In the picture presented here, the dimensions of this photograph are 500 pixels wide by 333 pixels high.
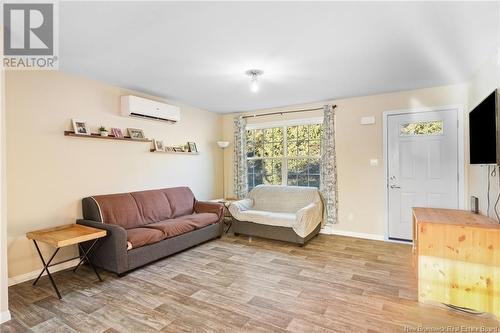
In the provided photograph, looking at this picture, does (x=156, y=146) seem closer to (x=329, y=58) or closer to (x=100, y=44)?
(x=100, y=44)

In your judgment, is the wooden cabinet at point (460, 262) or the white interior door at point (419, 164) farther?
the white interior door at point (419, 164)

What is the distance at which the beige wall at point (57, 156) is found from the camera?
9.06 ft

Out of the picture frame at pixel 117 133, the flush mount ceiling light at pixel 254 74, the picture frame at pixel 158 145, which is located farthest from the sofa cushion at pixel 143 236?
the flush mount ceiling light at pixel 254 74

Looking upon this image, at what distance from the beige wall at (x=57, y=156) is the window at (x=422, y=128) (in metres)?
4.05

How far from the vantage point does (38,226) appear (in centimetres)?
292

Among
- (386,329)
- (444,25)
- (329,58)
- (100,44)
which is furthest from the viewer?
(329,58)

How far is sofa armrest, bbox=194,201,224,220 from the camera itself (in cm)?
445

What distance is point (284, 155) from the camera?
206 inches

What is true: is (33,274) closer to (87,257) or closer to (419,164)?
(87,257)

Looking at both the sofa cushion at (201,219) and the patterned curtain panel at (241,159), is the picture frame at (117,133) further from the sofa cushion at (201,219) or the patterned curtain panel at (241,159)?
the patterned curtain panel at (241,159)

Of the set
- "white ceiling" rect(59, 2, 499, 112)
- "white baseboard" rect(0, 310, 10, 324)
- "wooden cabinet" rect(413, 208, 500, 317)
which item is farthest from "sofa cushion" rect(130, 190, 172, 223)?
"wooden cabinet" rect(413, 208, 500, 317)

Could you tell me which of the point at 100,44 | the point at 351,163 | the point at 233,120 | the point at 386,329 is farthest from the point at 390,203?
the point at 100,44

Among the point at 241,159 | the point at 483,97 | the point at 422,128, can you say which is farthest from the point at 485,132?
the point at 241,159

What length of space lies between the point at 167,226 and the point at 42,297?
55.4 inches
